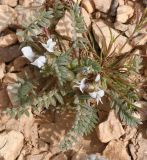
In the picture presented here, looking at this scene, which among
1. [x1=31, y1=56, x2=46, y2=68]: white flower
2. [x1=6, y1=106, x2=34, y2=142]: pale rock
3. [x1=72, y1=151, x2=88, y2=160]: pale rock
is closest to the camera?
[x1=31, y1=56, x2=46, y2=68]: white flower

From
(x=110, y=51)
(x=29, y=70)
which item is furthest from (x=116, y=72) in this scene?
(x=29, y=70)

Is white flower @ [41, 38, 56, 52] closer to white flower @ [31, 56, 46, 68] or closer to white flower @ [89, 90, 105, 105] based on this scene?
white flower @ [31, 56, 46, 68]

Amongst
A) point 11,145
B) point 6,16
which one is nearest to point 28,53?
point 6,16

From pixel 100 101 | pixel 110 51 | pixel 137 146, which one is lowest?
pixel 137 146

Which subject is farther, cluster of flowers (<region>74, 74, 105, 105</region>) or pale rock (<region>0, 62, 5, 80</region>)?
pale rock (<region>0, 62, 5, 80</region>)

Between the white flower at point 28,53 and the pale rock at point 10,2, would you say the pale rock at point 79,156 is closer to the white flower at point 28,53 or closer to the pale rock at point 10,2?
the white flower at point 28,53

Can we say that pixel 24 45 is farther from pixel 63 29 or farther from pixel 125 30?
pixel 125 30

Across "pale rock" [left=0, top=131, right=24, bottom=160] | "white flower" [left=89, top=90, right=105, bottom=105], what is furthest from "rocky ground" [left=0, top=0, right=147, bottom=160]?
"white flower" [left=89, top=90, right=105, bottom=105]
